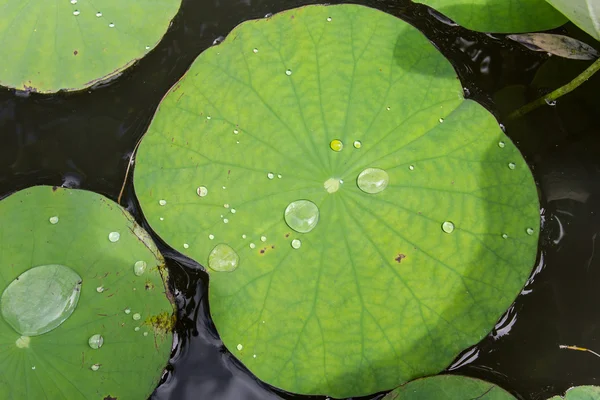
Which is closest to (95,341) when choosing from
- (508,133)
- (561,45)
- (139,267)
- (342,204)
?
(139,267)

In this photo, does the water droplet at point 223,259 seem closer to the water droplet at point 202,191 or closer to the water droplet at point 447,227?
the water droplet at point 202,191

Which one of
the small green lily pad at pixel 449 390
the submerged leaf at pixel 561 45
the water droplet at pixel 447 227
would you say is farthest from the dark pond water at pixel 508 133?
the water droplet at pixel 447 227

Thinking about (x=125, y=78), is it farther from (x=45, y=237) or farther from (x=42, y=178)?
Result: (x=45, y=237)

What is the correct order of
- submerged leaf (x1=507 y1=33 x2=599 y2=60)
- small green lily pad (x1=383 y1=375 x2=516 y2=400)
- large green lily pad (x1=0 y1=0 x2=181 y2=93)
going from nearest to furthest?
1. small green lily pad (x1=383 y1=375 x2=516 y2=400)
2. large green lily pad (x1=0 y1=0 x2=181 y2=93)
3. submerged leaf (x1=507 y1=33 x2=599 y2=60)

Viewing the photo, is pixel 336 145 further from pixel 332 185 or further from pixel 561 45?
pixel 561 45

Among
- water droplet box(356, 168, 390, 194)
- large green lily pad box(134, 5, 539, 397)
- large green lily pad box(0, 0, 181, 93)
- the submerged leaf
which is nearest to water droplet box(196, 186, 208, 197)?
large green lily pad box(134, 5, 539, 397)

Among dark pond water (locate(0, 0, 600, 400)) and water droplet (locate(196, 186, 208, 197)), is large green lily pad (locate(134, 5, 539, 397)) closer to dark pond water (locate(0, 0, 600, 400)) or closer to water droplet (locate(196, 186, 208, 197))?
water droplet (locate(196, 186, 208, 197))
